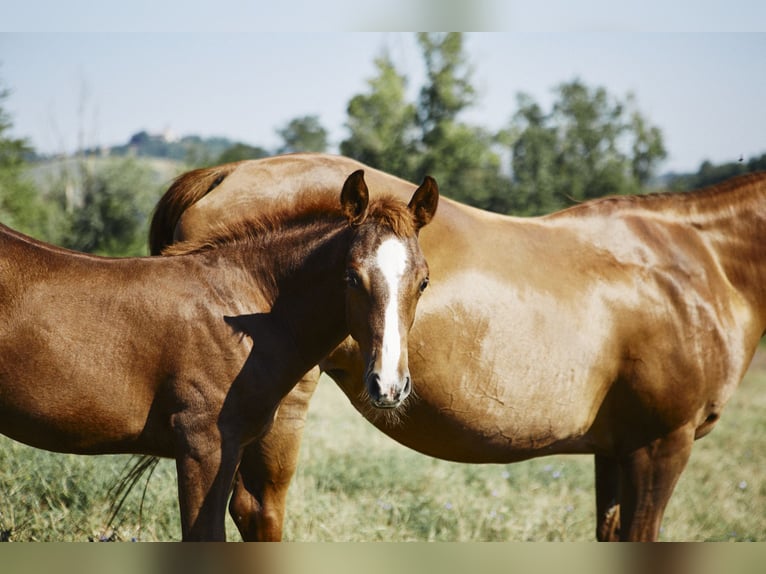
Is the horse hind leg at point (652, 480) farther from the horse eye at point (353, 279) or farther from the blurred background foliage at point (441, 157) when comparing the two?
the blurred background foliage at point (441, 157)

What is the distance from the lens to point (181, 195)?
3859 millimetres

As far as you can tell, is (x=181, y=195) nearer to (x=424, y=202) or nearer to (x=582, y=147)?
(x=424, y=202)

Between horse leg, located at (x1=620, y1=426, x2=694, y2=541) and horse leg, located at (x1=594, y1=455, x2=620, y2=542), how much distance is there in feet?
0.96

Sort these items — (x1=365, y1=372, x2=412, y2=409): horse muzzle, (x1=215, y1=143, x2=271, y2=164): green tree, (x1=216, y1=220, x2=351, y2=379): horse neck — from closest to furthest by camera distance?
(x1=365, y1=372, x2=412, y2=409): horse muzzle
(x1=216, y1=220, x2=351, y2=379): horse neck
(x1=215, y1=143, x2=271, y2=164): green tree

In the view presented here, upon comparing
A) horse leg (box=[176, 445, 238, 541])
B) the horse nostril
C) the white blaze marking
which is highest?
the white blaze marking

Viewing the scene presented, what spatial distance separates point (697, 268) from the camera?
4086mm

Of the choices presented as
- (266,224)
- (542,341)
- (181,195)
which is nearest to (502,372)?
(542,341)

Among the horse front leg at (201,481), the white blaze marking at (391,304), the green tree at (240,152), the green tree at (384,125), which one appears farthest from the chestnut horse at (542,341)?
the green tree at (240,152)

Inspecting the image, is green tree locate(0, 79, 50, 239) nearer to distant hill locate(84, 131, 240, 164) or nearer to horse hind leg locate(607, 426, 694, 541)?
distant hill locate(84, 131, 240, 164)

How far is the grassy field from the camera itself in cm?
446

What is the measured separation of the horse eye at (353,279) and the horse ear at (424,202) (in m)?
0.39

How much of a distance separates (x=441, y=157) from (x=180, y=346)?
21.7 metres

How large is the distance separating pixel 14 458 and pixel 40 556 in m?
3.90

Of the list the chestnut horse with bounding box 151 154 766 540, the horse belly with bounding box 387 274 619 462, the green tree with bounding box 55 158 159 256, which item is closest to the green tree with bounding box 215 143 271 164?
the green tree with bounding box 55 158 159 256
